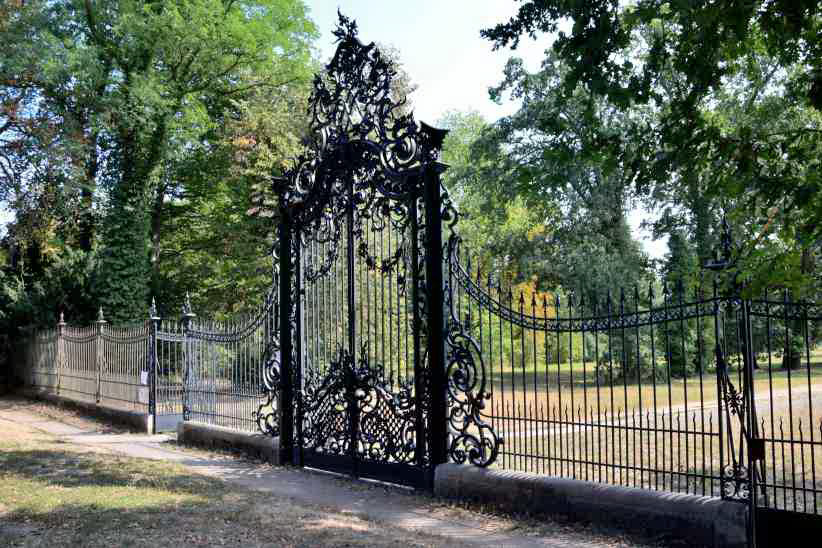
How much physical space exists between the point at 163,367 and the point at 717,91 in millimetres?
13257

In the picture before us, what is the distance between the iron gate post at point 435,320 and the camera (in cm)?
845

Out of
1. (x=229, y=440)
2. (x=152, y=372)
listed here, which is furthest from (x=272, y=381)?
(x=152, y=372)

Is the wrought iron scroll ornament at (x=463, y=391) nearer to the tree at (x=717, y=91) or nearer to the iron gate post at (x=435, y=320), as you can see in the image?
the iron gate post at (x=435, y=320)

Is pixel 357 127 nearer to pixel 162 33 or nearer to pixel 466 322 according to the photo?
pixel 466 322

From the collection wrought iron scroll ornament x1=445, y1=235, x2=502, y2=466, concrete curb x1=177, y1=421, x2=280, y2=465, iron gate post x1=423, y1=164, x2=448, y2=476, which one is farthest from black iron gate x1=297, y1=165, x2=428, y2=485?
concrete curb x1=177, y1=421, x2=280, y2=465

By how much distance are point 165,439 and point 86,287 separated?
1272 centimetres

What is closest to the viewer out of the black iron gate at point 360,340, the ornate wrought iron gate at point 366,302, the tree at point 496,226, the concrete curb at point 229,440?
the ornate wrought iron gate at point 366,302

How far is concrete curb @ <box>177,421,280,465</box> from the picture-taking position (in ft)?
36.0

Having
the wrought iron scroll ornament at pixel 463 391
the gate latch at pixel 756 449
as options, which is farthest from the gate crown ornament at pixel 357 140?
the gate latch at pixel 756 449

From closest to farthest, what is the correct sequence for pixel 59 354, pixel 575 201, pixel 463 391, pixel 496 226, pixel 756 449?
1. pixel 756 449
2. pixel 463 391
3. pixel 59 354
4. pixel 575 201
5. pixel 496 226

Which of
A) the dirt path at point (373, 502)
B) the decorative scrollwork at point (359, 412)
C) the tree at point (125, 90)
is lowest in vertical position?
the dirt path at point (373, 502)

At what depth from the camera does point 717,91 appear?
4762mm

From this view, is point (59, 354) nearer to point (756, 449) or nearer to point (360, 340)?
point (360, 340)

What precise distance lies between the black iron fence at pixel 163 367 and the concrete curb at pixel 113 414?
0.13m
